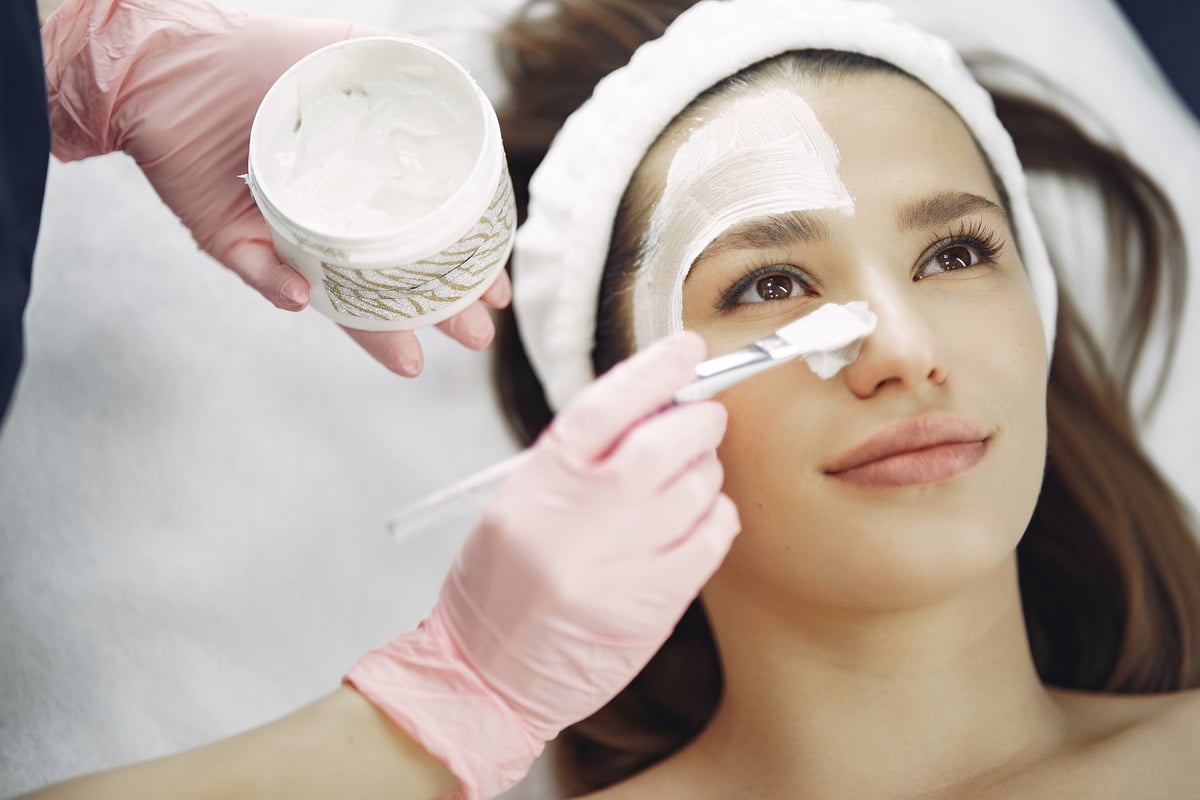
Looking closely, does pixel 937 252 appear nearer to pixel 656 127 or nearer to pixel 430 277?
pixel 656 127

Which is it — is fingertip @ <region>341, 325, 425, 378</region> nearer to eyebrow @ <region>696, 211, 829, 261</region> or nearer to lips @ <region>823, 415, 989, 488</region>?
eyebrow @ <region>696, 211, 829, 261</region>

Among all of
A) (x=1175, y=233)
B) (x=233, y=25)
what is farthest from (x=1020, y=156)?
(x=233, y=25)

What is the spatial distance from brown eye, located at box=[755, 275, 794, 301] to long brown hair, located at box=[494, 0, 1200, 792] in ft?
2.10

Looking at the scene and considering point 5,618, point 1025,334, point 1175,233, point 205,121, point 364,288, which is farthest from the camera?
point 1175,233

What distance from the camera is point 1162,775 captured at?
1311 mm

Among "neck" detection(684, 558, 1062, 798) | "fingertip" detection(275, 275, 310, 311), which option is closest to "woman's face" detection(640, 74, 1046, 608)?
"neck" detection(684, 558, 1062, 798)

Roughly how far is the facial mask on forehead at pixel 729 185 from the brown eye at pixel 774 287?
8 centimetres

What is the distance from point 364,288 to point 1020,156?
137 cm

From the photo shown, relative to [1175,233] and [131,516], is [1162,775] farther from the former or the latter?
[131,516]

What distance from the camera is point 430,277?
1201 millimetres

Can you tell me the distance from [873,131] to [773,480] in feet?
1.49

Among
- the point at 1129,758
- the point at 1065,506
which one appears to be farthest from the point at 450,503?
the point at 1065,506

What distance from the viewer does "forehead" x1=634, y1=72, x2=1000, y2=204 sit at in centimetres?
127

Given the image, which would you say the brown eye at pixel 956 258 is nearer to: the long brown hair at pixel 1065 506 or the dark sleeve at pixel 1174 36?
the long brown hair at pixel 1065 506
